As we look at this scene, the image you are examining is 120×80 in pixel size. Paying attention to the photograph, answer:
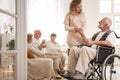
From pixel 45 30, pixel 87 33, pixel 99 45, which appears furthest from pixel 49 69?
pixel 87 33

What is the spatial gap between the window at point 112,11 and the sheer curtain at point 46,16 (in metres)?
1.26

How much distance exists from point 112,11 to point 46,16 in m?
2.47

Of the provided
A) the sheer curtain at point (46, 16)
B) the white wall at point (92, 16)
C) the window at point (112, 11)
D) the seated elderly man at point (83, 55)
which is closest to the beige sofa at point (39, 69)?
the seated elderly man at point (83, 55)

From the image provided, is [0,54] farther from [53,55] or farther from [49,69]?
[53,55]

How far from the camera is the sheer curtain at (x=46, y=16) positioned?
665 cm

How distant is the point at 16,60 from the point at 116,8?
6.73 m

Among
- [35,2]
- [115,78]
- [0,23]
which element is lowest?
[115,78]

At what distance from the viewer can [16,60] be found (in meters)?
2.02

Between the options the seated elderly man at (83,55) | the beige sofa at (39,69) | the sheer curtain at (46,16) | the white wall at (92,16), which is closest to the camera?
the seated elderly man at (83,55)

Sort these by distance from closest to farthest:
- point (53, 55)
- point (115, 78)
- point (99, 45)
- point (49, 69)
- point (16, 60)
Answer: point (16, 60) → point (99, 45) → point (49, 69) → point (115, 78) → point (53, 55)

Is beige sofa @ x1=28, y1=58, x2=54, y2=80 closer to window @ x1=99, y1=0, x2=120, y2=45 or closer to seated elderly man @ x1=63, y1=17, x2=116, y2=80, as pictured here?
seated elderly man @ x1=63, y1=17, x2=116, y2=80

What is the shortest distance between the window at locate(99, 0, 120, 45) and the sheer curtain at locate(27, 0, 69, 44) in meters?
1.26

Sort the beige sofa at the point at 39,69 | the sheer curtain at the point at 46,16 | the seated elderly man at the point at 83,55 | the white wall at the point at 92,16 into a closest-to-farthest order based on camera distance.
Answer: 1. the seated elderly man at the point at 83,55
2. the beige sofa at the point at 39,69
3. the sheer curtain at the point at 46,16
4. the white wall at the point at 92,16

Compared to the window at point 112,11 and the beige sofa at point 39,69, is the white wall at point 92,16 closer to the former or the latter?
the window at point 112,11
